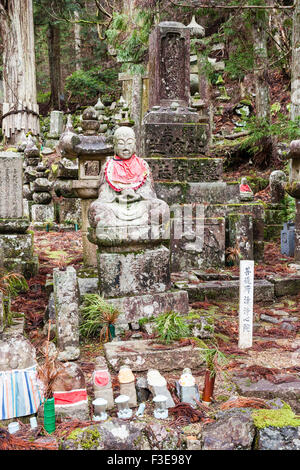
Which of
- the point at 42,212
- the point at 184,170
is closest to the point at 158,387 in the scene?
the point at 184,170

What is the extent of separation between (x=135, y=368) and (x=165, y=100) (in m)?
5.47

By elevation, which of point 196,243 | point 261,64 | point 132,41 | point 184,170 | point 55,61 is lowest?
point 196,243

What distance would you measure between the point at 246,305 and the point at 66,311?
5.78 ft

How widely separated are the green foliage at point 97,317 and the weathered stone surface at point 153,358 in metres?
0.57

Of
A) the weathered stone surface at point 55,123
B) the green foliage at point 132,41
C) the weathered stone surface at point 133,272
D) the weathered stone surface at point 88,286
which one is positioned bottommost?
the weathered stone surface at point 88,286

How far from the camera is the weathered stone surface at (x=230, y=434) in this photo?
2.55 metres

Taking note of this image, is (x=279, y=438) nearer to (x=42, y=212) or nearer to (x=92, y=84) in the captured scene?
(x=42, y=212)

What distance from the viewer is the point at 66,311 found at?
4180 mm

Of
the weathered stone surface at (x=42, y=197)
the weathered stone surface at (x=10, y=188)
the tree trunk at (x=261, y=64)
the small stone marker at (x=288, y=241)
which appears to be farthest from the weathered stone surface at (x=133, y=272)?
the tree trunk at (x=261, y=64)

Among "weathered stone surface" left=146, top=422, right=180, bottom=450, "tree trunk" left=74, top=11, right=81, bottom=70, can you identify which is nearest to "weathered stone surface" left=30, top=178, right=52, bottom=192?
"weathered stone surface" left=146, top=422, right=180, bottom=450

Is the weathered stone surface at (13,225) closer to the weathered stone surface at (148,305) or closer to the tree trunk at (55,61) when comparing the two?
the weathered stone surface at (148,305)

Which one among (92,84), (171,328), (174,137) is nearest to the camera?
(171,328)

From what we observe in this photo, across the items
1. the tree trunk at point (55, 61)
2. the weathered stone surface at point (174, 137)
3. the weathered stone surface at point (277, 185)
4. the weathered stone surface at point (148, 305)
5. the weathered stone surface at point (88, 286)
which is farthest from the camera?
the tree trunk at point (55, 61)

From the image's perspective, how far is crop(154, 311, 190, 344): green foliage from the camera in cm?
421
